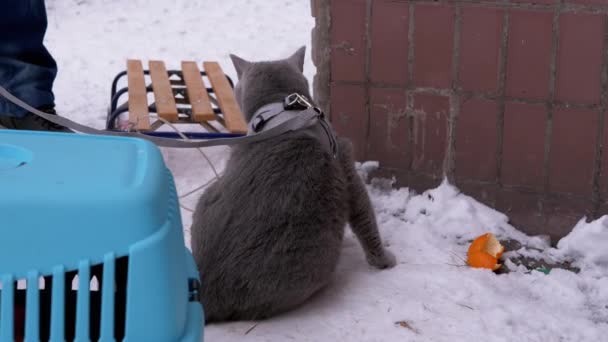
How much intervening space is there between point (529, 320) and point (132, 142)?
1188mm

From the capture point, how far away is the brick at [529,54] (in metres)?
2.52

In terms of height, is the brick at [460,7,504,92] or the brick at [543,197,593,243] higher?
the brick at [460,7,504,92]

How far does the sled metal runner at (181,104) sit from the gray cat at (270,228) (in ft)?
3.62

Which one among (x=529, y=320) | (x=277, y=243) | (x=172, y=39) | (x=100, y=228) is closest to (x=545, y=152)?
(x=529, y=320)

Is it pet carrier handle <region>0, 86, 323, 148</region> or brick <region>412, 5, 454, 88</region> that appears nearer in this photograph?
pet carrier handle <region>0, 86, 323, 148</region>

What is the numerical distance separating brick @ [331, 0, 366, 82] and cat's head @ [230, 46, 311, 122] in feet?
1.35

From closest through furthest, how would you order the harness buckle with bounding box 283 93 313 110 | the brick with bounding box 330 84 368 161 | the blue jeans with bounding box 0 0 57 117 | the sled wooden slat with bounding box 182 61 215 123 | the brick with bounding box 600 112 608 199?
the harness buckle with bounding box 283 93 313 110 → the brick with bounding box 600 112 608 199 → the brick with bounding box 330 84 368 161 → the blue jeans with bounding box 0 0 57 117 → the sled wooden slat with bounding box 182 61 215 123

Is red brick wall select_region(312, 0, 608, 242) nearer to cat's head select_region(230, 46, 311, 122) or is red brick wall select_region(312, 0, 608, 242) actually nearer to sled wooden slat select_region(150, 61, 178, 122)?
cat's head select_region(230, 46, 311, 122)

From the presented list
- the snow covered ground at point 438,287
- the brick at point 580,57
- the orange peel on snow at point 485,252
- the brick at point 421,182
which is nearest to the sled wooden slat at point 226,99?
the snow covered ground at point 438,287

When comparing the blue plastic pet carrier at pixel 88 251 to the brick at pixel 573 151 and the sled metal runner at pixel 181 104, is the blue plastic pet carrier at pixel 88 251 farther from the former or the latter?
the sled metal runner at pixel 181 104

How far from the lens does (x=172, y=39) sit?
5.13 meters

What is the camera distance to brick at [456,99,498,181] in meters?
2.68

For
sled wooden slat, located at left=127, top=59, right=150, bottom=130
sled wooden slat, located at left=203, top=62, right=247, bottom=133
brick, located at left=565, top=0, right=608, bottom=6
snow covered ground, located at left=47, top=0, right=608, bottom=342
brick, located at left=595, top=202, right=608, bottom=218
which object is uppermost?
brick, located at left=565, top=0, right=608, bottom=6

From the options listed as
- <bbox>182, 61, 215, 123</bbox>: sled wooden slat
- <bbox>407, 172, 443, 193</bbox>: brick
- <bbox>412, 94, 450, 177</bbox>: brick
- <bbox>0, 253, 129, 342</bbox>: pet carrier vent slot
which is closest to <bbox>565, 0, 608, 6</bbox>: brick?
<bbox>412, 94, 450, 177</bbox>: brick
